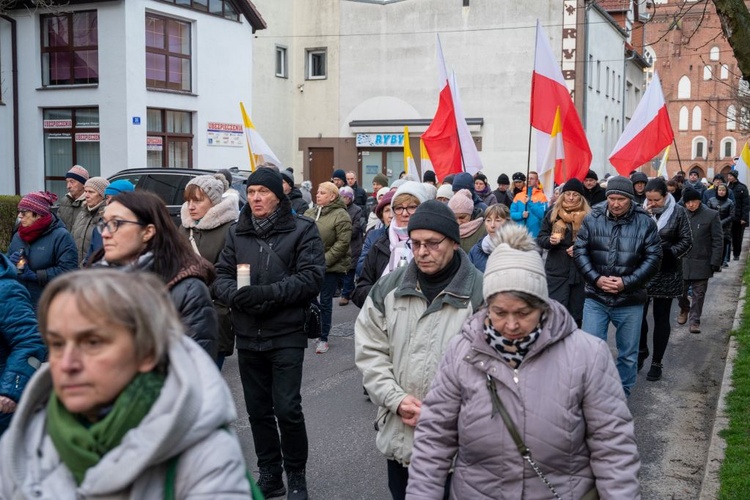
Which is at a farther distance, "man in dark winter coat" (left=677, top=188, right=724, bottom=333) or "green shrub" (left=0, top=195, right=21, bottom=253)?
"green shrub" (left=0, top=195, right=21, bottom=253)

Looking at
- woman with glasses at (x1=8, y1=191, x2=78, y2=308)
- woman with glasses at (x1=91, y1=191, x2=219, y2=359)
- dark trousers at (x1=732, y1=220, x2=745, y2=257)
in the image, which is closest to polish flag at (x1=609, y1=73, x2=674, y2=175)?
woman with glasses at (x1=8, y1=191, x2=78, y2=308)

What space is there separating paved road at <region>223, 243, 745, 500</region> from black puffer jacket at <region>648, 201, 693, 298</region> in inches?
36.5

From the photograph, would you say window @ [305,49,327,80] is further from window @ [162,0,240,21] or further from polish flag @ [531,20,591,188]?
polish flag @ [531,20,591,188]

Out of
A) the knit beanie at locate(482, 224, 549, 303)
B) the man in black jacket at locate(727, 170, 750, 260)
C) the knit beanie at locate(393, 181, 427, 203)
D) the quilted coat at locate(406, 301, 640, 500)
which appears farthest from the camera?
the man in black jacket at locate(727, 170, 750, 260)

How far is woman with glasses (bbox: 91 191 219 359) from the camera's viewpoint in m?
3.70

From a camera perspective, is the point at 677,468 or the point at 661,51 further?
the point at 661,51

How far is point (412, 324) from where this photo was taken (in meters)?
4.06

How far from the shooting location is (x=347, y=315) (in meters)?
12.6

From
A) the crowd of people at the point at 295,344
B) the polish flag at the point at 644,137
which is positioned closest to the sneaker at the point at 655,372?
the crowd of people at the point at 295,344

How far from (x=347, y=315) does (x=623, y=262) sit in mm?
5987

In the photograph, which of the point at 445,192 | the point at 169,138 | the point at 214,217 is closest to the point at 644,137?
the point at 445,192

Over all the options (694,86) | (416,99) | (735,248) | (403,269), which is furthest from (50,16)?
(694,86)

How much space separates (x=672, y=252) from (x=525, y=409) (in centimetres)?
636

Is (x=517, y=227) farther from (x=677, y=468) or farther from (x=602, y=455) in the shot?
(x=677, y=468)
